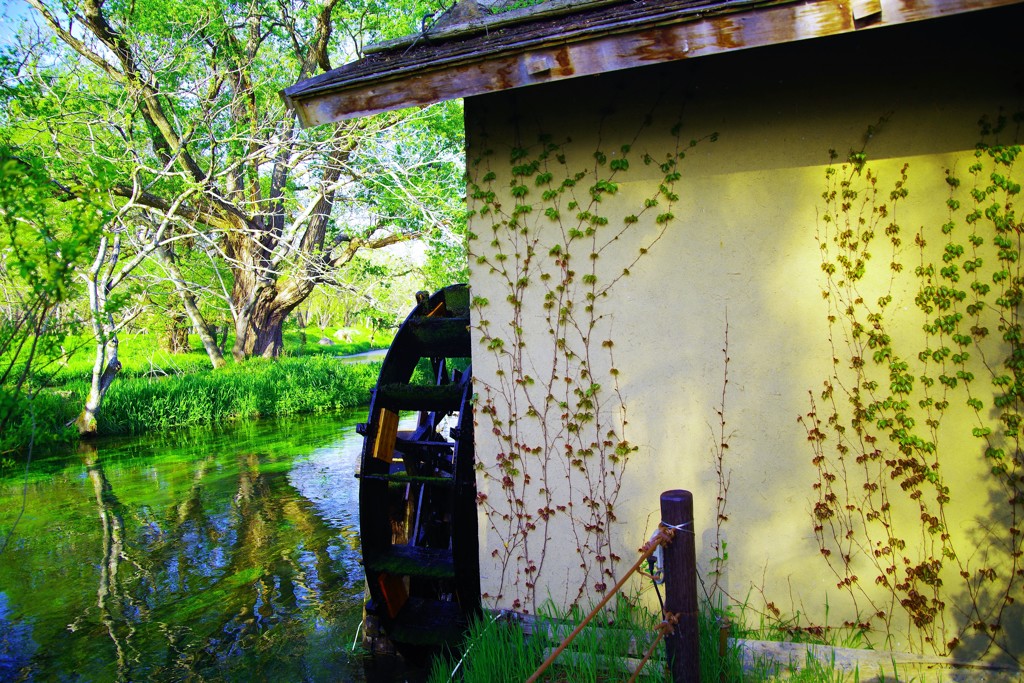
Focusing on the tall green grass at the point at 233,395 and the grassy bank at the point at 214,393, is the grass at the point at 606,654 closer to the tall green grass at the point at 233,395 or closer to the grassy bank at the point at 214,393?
the grassy bank at the point at 214,393

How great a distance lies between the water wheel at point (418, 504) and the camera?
4676 millimetres

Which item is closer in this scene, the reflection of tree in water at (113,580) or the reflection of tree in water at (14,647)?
the reflection of tree in water at (14,647)

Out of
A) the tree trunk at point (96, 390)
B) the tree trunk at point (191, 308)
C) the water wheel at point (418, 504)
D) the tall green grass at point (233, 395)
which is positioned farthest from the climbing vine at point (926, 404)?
the tall green grass at point (233, 395)

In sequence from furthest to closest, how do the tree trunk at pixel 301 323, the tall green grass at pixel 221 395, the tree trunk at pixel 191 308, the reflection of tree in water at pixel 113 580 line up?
the tree trunk at pixel 301 323 < the tree trunk at pixel 191 308 < the tall green grass at pixel 221 395 < the reflection of tree in water at pixel 113 580

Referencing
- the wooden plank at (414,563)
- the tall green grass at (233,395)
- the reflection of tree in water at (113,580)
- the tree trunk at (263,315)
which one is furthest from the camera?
the tree trunk at (263,315)

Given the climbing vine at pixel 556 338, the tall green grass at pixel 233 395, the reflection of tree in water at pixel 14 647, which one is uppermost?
the climbing vine at pixel 556 338

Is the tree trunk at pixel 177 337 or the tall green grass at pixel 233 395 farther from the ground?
the tree trunk at pixel 177 337

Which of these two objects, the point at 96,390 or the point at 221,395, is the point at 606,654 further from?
the point at 221,395

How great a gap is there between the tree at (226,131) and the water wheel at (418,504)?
6.46m

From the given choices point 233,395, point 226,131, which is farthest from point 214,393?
point 226,131

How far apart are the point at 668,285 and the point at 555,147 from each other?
0.95 m

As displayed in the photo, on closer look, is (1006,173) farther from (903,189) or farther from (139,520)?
(139,520)

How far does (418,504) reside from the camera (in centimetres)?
638

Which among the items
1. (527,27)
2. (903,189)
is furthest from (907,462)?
(527,27)
